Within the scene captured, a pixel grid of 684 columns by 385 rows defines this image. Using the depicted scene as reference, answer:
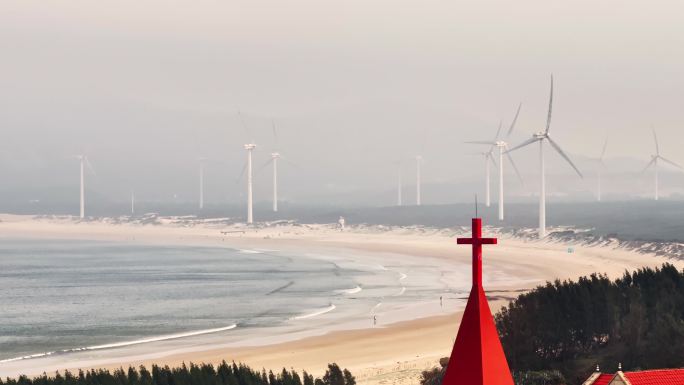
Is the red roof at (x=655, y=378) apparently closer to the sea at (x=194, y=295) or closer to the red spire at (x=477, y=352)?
the red spire at (x=477, y=352)

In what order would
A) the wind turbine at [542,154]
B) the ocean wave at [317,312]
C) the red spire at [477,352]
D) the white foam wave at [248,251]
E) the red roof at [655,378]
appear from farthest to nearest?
the white foam wave at [248,251] → the wind turbine at [542,154] → the ocean wave at [317,312] → the red roof at [655,378] → the red spire at [477,352]

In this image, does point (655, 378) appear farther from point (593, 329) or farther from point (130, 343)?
point (130, 343)

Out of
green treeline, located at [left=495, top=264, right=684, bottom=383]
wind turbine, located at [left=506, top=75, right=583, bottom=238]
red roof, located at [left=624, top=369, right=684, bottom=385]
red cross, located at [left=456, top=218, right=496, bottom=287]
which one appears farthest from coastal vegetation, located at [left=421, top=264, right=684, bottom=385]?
wind turbine, located at [left=506, top=75, right=583, bottom=238]

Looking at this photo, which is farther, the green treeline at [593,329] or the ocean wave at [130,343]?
the ocean wave at [130,343]

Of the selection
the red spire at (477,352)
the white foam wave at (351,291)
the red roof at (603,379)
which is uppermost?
the red spire at (477,352)

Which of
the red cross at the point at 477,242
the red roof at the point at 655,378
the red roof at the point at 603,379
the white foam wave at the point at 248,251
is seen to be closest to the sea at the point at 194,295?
the white foam wave at the point at 248,251

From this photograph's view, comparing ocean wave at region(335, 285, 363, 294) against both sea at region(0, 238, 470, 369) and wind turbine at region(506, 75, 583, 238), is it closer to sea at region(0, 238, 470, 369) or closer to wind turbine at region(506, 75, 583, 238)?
sea at region(0, 238, 470, 369)
